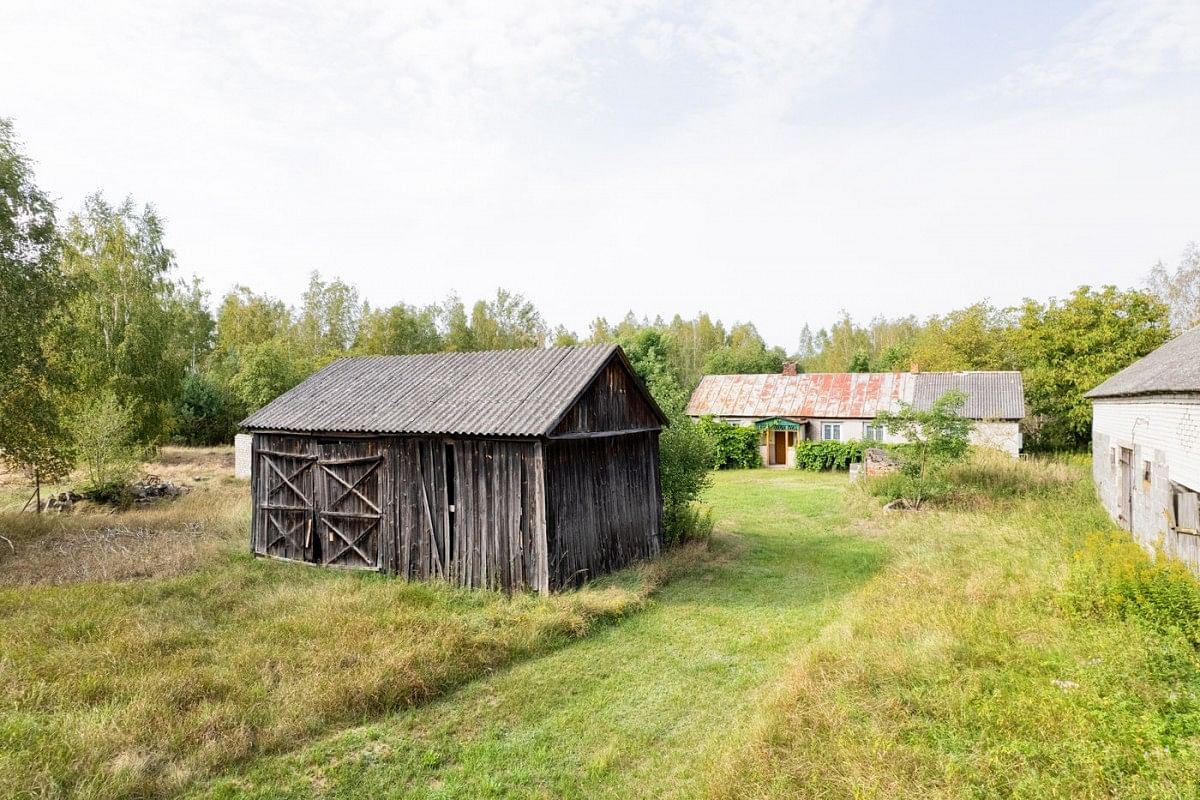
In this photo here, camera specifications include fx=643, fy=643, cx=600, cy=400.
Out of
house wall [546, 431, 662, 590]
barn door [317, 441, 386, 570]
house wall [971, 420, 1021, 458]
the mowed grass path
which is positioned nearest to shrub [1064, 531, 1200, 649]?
the mowed grass path

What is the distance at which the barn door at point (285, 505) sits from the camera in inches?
591

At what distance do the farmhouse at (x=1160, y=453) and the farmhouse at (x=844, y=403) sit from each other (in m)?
13.6

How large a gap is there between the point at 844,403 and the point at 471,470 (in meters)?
26.8

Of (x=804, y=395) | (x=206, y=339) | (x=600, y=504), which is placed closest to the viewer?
(x=600, y=504)

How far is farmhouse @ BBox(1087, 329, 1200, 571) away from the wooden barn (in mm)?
9465

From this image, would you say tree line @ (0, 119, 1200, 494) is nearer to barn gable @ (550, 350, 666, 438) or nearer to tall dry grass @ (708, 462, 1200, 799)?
barn gable @ (550, 350, 666, 438)

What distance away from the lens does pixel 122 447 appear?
21.7 m

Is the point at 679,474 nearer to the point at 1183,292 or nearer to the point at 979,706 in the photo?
the point at 979,706

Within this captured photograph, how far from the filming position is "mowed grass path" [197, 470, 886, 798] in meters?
6.37

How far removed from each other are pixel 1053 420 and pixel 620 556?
2992 centimetres

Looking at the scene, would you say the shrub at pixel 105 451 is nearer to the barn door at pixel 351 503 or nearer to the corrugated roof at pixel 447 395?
the corrugated roof at pixel 447 395

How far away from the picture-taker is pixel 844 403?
3444cm

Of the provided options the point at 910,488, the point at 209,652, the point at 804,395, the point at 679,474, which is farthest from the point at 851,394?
the point at 209,652

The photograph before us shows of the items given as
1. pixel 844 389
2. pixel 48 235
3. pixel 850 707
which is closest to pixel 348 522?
pixel 850 707
